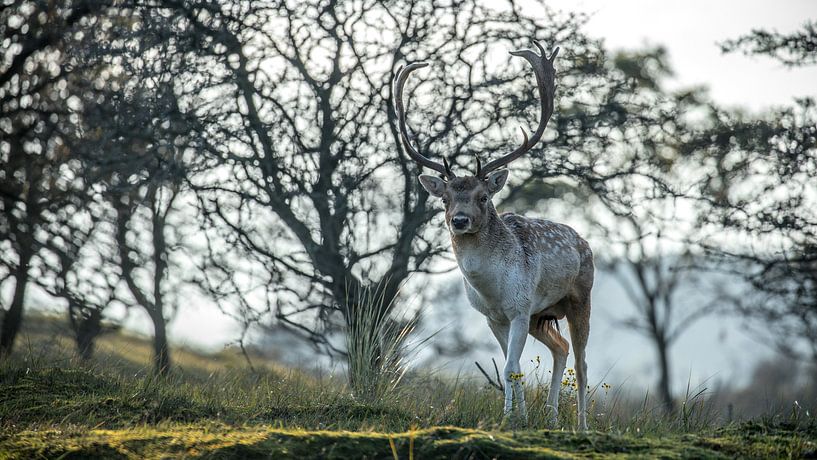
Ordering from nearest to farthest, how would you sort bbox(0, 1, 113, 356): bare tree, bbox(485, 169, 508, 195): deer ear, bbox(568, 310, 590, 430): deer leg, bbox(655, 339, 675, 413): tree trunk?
bbox(485, 169, 508, 195): deer ear, bbox(568, 310, 590, 430): deer leg, bbox(0, 1, 113, 356): bare tree, bbox(655, 339, 675, 413): tree trunk

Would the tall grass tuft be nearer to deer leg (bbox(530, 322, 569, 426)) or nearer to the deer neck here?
the deer neck

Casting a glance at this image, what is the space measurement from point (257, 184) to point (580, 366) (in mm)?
4273

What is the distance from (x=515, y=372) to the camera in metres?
8.41

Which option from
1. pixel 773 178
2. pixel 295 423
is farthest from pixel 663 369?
pixel 295 423

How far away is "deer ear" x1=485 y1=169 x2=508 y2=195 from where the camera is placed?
29.7 ft

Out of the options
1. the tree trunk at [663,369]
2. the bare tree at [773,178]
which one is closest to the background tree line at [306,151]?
the bare tree at [773,178]

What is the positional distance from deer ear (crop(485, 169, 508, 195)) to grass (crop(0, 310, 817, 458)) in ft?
6.68

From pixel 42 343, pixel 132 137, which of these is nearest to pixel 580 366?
pixel 132 137

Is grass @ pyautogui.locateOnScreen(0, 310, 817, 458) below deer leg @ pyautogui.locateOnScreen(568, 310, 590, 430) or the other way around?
below

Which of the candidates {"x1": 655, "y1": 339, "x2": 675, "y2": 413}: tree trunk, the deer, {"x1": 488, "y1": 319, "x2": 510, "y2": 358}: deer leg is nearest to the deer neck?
the deer

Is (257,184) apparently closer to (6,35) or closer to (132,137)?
(132,137)

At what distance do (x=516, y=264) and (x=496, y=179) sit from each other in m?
0.88

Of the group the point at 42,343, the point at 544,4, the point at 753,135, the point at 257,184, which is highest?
the point at 544,4

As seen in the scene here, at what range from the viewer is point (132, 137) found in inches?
423
